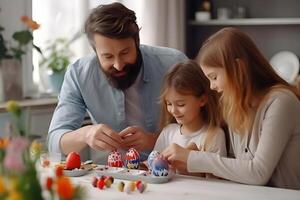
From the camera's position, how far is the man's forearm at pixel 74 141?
190 cm

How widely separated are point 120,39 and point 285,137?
752 millimetres

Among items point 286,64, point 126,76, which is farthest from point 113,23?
point 286,64

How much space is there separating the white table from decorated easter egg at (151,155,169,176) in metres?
0.03

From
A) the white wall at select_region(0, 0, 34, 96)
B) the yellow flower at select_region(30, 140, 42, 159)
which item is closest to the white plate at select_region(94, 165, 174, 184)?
the yellow flower at select_region(30, 140, 42, 159)

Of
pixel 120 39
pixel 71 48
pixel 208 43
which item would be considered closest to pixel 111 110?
pixel 120 39

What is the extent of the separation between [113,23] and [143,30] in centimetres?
167

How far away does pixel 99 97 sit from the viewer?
2.21 metres

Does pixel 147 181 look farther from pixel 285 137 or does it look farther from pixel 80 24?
pixel 80 24

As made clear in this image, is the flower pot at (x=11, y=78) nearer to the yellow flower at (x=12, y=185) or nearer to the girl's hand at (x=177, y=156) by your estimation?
the girl's hand at (x=177, y=156)

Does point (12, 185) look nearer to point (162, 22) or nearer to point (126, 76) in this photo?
point (126, 76)

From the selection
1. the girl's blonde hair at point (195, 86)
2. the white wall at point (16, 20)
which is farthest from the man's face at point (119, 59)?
the white wall at point (16, 20)

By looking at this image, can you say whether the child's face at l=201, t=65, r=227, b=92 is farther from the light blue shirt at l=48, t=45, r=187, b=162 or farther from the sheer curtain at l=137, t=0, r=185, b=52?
the sheer curtain at l=137, t=0, r=185, b=52

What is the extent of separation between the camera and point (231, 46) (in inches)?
63.7

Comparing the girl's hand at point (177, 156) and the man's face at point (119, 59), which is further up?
the man's face at point (119, 59)
